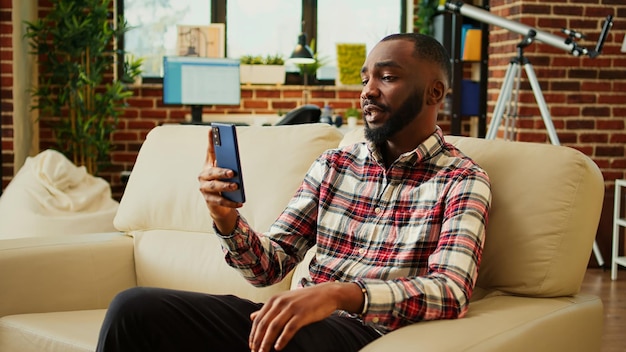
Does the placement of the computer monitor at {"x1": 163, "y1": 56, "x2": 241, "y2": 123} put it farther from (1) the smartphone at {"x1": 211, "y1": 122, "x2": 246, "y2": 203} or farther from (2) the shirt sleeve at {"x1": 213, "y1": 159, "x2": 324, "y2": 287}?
(1) the smartphone at {"x1": 211, "y1": 122, "x2": 246, "y2": 203}

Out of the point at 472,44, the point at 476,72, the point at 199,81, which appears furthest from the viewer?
the point at 476,72

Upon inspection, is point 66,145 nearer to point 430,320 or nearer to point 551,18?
point 551,18

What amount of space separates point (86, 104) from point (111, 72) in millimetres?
531

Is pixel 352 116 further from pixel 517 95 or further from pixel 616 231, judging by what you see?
pixel 616 231

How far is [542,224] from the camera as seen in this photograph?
5.45ft

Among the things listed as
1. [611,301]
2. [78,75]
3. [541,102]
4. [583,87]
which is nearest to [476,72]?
[583,87]

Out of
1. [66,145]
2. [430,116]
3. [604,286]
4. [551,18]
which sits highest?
[551,18]

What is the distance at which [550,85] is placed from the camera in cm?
484

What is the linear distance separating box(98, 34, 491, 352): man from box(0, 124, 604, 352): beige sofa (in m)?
0.10

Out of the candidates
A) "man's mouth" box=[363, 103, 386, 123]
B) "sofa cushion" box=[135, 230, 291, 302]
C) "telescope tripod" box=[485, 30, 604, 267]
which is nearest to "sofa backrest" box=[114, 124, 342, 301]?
"sofa cushion" box=[135, 230, 291, 302]

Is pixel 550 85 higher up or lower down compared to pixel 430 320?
higher up

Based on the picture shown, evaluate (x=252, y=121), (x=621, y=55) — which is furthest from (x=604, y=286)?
(x=252, y=121)

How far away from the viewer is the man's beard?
179 cm

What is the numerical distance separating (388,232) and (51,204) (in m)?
3.17
